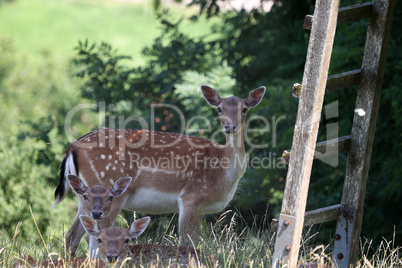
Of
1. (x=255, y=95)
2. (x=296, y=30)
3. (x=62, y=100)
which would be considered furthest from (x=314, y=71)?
(x=62, y=100)

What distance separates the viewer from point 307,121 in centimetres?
450

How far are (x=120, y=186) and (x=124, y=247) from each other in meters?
0.86

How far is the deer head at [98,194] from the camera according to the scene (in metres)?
5.62

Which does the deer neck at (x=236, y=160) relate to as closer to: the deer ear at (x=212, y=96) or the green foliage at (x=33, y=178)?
the deer ear at (x=212, y=96)

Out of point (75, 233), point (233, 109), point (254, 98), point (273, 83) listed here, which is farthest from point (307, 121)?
point (273, 83)

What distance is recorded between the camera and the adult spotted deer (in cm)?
633

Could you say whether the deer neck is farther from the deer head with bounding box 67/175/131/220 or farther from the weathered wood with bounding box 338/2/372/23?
the weathered wood with bounding box 338/2/372/23

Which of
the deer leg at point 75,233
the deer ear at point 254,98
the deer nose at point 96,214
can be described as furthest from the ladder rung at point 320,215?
the deer leg at point 75,233

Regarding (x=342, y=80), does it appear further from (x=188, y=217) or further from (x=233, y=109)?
(x=188, y=217)

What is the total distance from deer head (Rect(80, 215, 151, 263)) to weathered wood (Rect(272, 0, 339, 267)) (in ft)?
4.31

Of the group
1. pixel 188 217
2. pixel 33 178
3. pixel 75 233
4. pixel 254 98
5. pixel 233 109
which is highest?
pixel 254 98

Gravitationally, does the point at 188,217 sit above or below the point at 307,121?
below

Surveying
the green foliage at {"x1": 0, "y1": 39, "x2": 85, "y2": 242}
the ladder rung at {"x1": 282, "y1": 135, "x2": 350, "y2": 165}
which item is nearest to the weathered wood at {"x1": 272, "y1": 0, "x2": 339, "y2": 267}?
the ladder rung at {"x1": 282, "y1": 135, "x2": 350, "y2": 165}

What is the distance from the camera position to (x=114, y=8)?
29016mm
